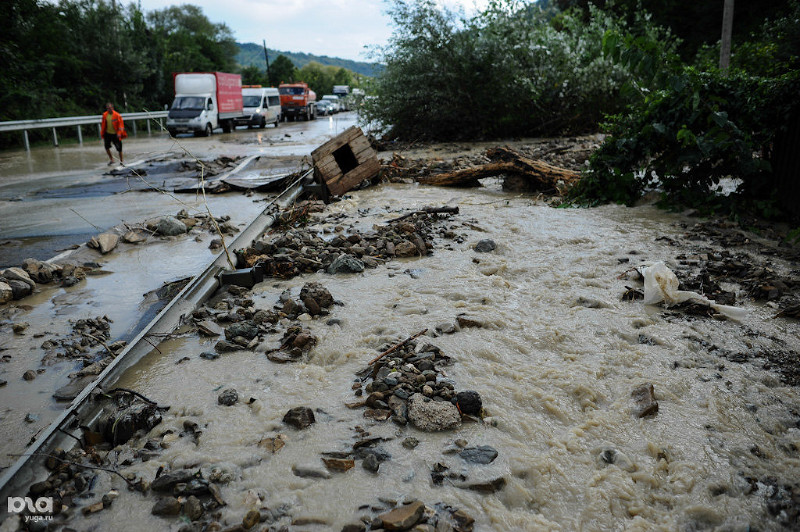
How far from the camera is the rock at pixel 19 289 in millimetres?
5473

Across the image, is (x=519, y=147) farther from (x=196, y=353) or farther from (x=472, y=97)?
(x=196, y=353)

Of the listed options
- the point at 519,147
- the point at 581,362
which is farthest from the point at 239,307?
the point at 519,147

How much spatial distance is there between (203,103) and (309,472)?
26.4m

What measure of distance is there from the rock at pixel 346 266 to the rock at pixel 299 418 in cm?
273

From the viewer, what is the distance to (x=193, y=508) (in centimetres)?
250

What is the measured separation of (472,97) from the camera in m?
18.3

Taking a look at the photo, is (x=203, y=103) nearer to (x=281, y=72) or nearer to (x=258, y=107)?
(x=258, y=107)

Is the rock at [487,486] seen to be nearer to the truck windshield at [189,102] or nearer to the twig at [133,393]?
the twig at [133,393]

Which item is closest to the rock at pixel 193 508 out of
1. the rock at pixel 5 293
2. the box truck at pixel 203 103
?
the rock at pixel 5 293

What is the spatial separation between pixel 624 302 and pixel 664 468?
2.22 metres

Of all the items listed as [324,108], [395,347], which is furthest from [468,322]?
[324,108]

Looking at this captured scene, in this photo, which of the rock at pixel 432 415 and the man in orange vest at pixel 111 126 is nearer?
the rock at pixel 432 415

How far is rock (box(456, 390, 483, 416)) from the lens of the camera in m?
3.25

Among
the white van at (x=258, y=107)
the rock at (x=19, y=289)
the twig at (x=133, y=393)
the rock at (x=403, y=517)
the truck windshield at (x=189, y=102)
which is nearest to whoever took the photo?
the rock at (x=403, y=517)
